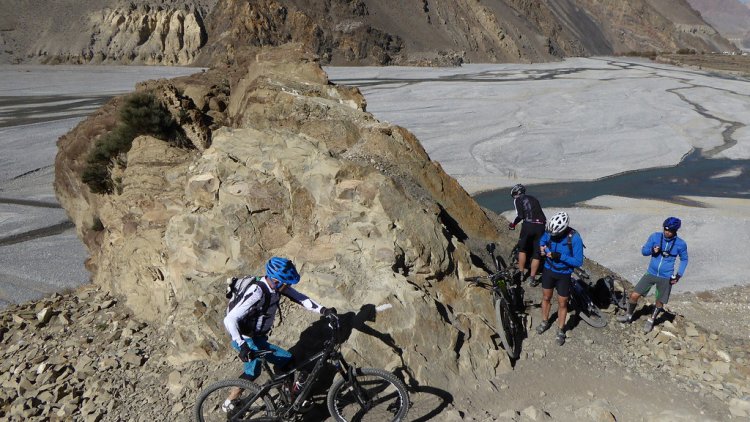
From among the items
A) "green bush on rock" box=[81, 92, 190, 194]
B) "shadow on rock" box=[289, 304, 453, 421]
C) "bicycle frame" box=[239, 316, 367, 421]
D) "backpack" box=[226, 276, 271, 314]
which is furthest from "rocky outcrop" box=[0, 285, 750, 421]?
"green bush on rock" box=[81, 92, 190, 194]

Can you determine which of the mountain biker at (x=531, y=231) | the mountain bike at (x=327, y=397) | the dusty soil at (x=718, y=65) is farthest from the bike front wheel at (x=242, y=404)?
the dusty soil at (x=718, y=65)

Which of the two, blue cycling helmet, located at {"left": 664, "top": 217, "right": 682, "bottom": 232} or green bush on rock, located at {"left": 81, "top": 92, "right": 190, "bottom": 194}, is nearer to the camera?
blue cycling helmet, located at {"left": 664, "top": 217, "right": 682, "bottom": 232}

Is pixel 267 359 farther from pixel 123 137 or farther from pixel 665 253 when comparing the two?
pixel 123 137

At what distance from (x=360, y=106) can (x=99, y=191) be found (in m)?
4.99

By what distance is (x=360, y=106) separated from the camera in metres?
9.58

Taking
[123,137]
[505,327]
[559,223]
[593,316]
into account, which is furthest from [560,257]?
[123,137]

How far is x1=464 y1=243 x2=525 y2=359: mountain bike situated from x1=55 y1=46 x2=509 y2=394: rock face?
0.15m

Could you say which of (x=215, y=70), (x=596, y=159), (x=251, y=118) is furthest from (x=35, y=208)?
(x=596, y=159)

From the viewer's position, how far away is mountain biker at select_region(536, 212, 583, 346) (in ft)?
17.5

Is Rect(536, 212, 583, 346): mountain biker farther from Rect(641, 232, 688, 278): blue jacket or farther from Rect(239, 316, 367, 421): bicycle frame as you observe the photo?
Rect(239, 316, 367, 421): bicycle frame

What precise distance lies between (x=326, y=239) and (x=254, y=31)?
2404 inches

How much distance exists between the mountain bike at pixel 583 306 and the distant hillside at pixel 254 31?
5653 centimetres

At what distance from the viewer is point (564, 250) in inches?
214

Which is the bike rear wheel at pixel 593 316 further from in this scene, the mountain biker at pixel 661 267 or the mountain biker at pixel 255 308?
the mountain biker at pixel 255 308
